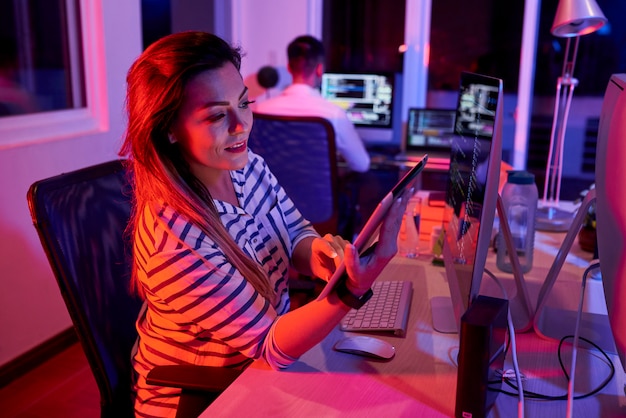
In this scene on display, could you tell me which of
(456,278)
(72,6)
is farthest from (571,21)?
(72,6)

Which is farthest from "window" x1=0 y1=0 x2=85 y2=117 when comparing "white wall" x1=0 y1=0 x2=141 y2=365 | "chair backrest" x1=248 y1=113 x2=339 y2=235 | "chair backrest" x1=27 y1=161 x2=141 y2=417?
"chair backrest" x1=27 y1=161 x2=141 y2=417

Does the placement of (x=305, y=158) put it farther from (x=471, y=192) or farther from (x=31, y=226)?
(x=471, y=192)

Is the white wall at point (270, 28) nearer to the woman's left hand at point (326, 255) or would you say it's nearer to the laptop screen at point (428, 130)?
the laptop screen at point (428, 130)

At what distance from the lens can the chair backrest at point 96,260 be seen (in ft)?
4.06

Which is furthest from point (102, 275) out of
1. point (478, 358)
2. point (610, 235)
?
point (610, 235)

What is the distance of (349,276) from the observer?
1.04 meters

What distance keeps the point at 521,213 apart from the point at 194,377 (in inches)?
37.2

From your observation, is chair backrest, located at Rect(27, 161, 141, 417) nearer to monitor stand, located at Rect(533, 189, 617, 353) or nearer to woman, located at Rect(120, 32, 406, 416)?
woman, located at Rect(120, 32, 406, 416)

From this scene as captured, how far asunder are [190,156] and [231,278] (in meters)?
0.27

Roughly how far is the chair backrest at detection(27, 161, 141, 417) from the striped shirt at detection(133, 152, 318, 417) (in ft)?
0.17

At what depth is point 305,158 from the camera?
2.93m

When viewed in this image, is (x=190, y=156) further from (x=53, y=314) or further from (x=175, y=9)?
(x=175, y=9)

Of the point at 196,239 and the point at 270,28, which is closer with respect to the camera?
the point at 196,239

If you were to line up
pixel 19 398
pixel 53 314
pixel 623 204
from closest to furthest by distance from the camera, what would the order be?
pixel 623 204 < pixel 19 398 < pixel 53 314
